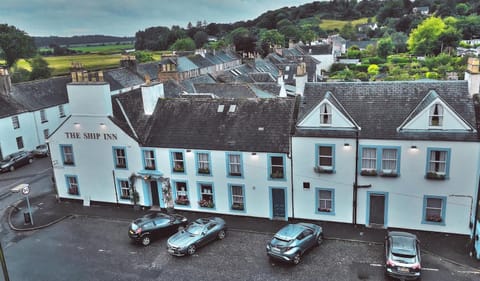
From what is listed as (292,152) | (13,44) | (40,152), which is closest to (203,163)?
(292,152)

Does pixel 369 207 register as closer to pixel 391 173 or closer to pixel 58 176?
pixel 391 173

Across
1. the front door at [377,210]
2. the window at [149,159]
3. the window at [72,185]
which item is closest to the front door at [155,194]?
the window at [149,159]

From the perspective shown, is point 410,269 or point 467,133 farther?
point 467,133

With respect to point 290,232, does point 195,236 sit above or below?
below

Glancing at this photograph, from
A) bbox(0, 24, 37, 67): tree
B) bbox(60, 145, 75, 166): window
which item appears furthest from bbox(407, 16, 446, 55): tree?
bbox(60, 145, 75, 166): window

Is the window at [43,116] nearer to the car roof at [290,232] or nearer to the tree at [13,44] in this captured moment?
the car roof at [290,232]

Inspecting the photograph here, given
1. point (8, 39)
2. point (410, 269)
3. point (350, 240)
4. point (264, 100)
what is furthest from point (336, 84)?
point (8, 39)

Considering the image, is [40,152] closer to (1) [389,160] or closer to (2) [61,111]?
(2) [61,111]
